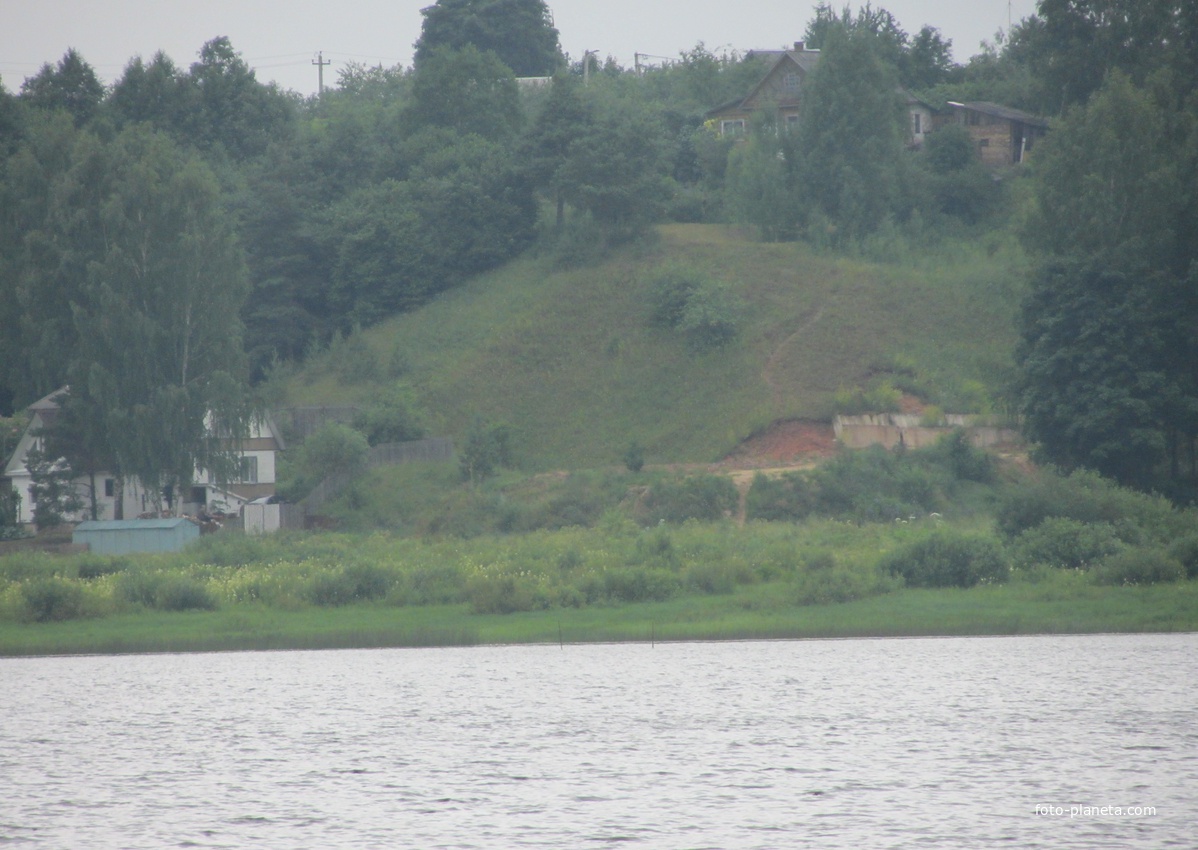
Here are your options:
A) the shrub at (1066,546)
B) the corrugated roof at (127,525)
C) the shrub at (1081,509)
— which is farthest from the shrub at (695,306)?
the shrub at (1066,546)

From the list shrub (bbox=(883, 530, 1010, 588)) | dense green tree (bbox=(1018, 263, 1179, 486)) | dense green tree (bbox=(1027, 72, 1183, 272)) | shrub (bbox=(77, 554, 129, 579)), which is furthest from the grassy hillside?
shrub (bbox=(883, 530, 1010, 588))

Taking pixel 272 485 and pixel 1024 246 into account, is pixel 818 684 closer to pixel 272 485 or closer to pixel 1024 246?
pixel 1024 246

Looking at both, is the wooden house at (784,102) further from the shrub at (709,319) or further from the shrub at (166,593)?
the shrub at (166,593)

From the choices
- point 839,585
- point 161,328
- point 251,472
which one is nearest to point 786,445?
point 251,472

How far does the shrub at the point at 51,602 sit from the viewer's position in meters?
40.6

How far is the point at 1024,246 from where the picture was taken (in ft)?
199

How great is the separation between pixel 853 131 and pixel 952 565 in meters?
46.8

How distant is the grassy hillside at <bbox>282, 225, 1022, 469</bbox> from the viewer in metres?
73.4

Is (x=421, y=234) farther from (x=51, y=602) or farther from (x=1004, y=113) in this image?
(x=51, y=602)

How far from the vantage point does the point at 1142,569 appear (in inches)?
1544

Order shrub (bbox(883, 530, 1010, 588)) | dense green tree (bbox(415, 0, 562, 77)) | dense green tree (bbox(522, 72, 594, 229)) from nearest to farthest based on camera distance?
shrub (bbox(883, 530, 1010, 588)), dense green tree (bbox(522, 72, 594, 229)), dense green tree (bbox(415, 0, 562, 77))

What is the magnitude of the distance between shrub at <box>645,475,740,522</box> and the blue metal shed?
65.3ft

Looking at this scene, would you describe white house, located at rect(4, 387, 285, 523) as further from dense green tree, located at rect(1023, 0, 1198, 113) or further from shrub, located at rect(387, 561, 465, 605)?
dense green tree, located at rect(1023, 0, 1198, 113)

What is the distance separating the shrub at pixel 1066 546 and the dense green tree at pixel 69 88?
236 feet
